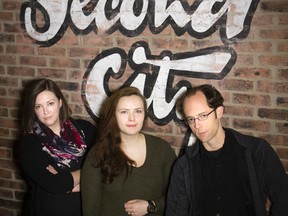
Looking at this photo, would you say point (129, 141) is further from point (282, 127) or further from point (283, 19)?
point (283, 19)

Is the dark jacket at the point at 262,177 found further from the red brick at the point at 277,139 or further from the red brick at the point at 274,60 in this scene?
the red brick at the point at 274,60

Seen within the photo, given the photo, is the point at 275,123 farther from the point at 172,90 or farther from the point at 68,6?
the point at 68,6

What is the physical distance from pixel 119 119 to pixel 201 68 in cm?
82

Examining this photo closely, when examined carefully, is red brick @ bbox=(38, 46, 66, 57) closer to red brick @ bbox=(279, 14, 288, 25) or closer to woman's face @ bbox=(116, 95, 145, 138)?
woman's face @ bbox=(116, 95, 145, 138)

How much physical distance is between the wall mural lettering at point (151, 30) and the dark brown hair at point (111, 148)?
47cm

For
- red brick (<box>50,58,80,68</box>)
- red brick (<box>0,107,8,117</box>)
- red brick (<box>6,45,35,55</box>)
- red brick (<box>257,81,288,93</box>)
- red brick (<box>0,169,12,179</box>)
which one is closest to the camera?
red brick (<box>257,81,288,93</box>)

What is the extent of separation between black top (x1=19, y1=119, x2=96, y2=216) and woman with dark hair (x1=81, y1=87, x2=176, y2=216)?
0.16 meters

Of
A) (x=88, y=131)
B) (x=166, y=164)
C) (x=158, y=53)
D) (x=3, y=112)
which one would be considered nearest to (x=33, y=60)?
(x=3, y=112)

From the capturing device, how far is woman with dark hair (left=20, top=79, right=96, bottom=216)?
2.31 metres

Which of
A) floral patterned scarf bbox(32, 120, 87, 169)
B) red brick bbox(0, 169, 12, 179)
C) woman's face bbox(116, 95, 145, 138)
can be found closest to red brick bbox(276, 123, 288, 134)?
woman's face bbox(116, 95, 145, 138)

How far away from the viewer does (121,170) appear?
230 cm

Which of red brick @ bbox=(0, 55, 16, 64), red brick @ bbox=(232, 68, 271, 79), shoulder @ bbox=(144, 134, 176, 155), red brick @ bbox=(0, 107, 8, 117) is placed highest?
red brick @ bbox=(0, 55, 16, 64)

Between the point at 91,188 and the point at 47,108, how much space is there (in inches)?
26.0

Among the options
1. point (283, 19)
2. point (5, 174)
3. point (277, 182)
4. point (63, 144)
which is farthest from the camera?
point (5, 174)
